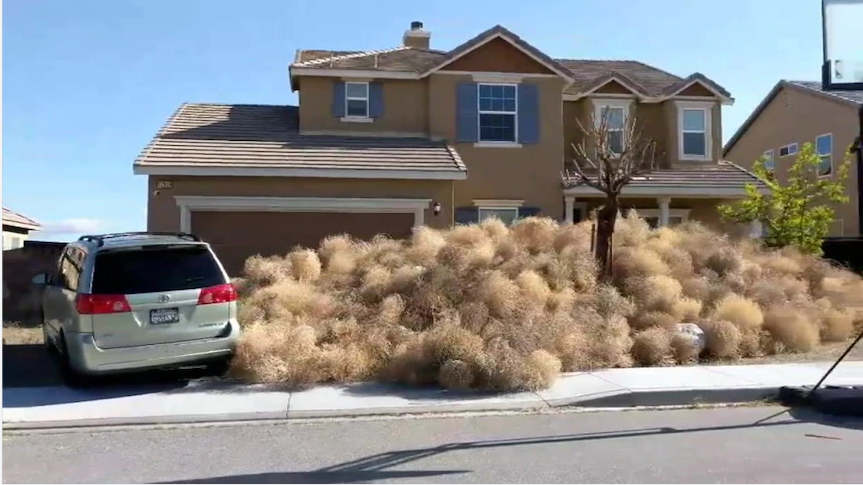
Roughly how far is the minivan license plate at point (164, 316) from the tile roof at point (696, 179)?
12752 mm

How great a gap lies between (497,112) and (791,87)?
16.5 meters

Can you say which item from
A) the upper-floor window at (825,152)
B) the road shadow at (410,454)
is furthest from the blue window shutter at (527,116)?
the upper-floor window at (825,152)

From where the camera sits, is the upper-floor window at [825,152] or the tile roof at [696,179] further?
the upper-floor window at [825,152]

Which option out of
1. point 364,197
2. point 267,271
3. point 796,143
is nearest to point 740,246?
point 364,197

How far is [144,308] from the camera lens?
918cm

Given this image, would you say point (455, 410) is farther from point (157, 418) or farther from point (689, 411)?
Answer: point (157, 418)

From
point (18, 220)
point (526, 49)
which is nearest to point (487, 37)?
point (526, 49)

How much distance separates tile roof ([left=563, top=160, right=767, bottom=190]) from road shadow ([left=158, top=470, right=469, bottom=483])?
48.2ft

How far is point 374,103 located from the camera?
20266 mm

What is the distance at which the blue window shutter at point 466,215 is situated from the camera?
19.7m

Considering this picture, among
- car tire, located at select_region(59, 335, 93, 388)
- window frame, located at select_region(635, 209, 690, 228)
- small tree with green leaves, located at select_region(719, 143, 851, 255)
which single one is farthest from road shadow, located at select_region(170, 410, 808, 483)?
window frame, located at select_region(635, 209, 690, 228)

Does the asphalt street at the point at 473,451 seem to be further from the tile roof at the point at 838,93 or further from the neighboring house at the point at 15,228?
the neighboring house at the point at 15,228

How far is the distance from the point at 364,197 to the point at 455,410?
389 inches

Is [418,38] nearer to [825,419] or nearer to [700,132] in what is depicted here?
[700,132]
